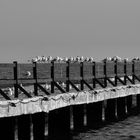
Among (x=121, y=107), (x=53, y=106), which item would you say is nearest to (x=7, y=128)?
(x=53, y=106)

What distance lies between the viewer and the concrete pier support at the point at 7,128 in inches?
786

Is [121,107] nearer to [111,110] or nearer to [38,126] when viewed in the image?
[111,110]

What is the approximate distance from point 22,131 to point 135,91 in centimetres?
1203

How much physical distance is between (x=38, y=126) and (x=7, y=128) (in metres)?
2.33

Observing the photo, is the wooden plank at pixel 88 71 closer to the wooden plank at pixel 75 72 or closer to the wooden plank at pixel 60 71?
the wooden plank at pixel 75 72

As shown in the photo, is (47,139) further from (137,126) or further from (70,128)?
(137,126)

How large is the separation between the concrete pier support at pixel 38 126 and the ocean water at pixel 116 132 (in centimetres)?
241

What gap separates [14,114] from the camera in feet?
61.4

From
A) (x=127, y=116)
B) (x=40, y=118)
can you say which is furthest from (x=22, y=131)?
(x=127, y=116)

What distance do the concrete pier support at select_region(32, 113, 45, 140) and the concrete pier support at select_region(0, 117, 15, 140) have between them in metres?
2.15

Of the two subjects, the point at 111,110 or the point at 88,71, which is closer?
the point at 111,110

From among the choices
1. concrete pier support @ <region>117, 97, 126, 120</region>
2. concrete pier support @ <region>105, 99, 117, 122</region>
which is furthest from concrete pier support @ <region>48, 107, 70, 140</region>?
concrete pier support @ <region>117, 97, 126, 120</region>

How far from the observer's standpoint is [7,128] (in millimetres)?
20234

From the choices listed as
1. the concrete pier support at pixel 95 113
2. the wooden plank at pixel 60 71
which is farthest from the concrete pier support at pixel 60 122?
the concrete pier support at pixel 95 113
